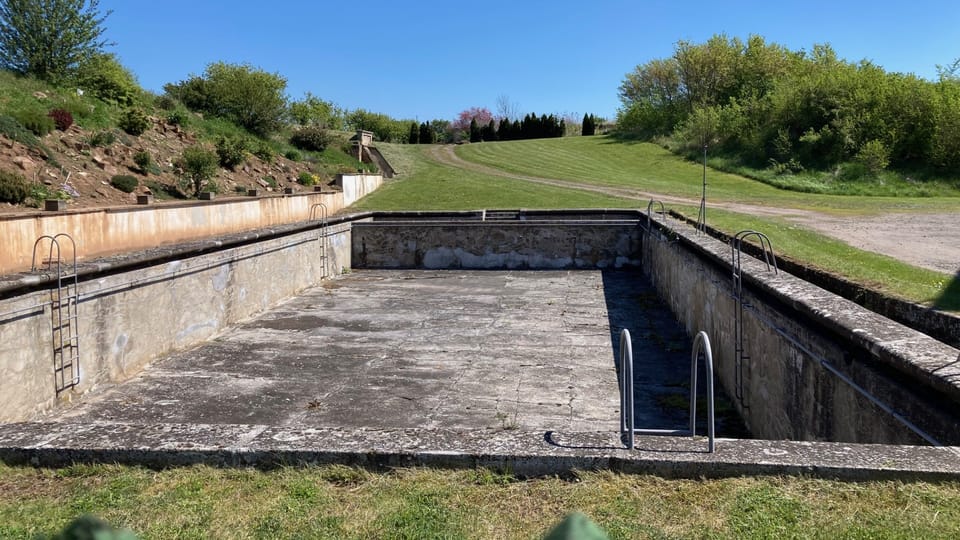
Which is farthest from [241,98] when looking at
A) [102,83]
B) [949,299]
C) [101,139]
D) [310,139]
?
[949,299]

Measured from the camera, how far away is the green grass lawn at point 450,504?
2756 mm

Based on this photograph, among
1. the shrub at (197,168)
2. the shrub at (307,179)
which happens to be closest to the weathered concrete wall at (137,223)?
the shrub at (197,168)

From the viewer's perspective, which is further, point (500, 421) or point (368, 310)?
point (368, 310)

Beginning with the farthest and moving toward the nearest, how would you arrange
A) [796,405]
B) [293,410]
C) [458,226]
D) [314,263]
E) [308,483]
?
1. [458,226]
2. [314,263]
3. [293,410]
4. [796,405]
5. [308,483]

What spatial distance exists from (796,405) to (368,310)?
7499mm

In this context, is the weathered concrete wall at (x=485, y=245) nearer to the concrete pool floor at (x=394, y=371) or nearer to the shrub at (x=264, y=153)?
the concrete pool floor at (x=394, y=371)

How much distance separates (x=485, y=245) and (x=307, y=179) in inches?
550

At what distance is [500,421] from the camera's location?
19.5 feet

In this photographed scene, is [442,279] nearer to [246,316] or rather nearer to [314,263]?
[314,263]

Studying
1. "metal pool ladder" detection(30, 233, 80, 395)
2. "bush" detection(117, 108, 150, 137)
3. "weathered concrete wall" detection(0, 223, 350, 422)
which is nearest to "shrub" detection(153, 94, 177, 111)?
"bush" detection(117, 108, 150, 137)

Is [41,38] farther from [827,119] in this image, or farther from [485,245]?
[827,119]

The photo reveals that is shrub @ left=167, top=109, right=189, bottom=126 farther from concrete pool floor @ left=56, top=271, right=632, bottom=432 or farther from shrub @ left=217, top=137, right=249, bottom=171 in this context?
concrete pool floor @ left=56, top=271, right=632, bottom=432

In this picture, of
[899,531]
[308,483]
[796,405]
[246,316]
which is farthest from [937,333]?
[246,316]

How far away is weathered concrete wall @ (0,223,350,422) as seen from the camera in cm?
603
